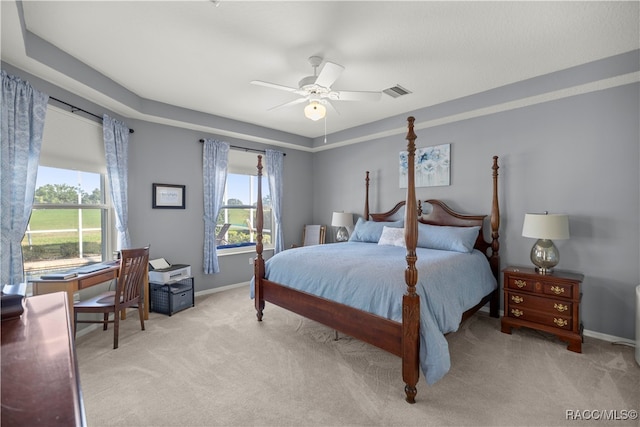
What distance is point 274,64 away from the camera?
2820 mm

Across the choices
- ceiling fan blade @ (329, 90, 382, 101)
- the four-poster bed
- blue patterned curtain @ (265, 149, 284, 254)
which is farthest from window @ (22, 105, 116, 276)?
ceiling fan blade @ (329, 90, 382, 101)

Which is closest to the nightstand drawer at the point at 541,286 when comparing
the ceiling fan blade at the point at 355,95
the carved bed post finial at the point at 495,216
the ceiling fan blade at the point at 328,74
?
the carved bed post finial at the point at 495,216

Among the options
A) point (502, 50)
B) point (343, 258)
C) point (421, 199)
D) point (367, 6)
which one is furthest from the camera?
point (421, 199)

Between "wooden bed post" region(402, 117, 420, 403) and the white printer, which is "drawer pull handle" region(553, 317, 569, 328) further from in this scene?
the white printer

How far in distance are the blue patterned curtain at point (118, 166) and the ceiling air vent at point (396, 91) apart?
3210 mm

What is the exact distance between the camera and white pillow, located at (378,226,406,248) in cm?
392

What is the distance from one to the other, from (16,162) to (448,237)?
430 centimetres

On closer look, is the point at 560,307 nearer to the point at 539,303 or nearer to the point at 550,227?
the point at 539,303

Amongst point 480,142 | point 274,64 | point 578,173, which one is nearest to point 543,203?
point 578,173

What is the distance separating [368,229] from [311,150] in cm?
223

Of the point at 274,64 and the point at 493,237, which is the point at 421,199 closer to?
the point at 493,237

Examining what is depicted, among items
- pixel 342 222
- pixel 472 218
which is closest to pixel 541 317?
pixel 472 218

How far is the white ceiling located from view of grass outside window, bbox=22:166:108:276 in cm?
94

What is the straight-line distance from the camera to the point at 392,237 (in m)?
4.02
